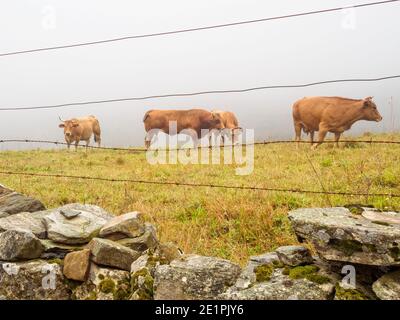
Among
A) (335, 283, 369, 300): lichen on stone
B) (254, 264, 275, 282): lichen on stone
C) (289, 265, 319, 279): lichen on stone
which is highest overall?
(289, 265, 319, 279): lichen on stone

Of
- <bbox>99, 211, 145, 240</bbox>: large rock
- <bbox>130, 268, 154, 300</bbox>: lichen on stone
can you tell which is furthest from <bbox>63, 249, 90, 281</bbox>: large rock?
<bbox>130, 268, 154, 300</bbox>: lichen on stone

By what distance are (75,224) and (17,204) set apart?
1244 mm

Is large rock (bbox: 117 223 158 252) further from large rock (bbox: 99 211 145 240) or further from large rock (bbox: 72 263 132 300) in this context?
large rock (bbox: 72 263 132 300)

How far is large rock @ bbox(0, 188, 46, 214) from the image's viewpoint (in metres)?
5.33

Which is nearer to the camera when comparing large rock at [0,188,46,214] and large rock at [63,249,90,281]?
large rock at [63,249,90,281]

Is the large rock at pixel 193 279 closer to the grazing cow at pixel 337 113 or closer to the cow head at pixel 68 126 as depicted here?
the grazing cow at pixel 337 113

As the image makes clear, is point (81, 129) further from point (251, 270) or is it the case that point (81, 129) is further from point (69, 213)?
point (251, 270)

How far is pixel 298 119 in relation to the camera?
64.2 feet

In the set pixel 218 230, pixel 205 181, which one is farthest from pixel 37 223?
pixel 205 181

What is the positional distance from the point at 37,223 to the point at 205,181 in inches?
189

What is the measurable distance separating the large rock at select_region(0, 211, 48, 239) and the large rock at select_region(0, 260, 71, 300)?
0.55 m

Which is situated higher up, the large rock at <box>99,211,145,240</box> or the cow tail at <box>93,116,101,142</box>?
the cow tail at <box>93,116,101,142</box>

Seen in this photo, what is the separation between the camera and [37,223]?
4.69 m
